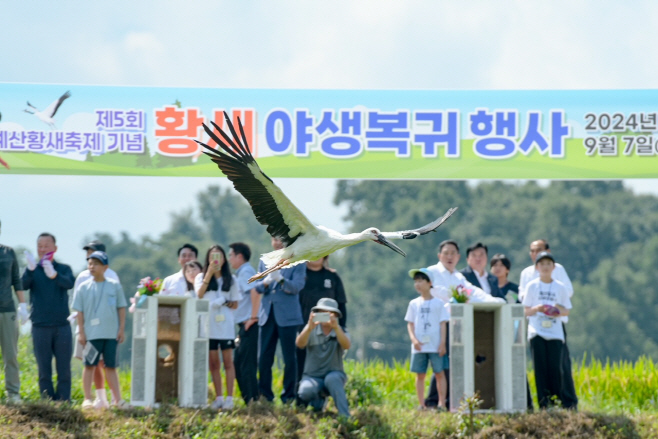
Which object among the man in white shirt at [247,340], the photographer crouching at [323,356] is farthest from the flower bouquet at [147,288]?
the photographer crouching at [323,356]

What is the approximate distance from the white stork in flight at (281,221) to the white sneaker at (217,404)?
1.70 meters

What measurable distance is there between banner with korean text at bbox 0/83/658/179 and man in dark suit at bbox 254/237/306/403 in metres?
1.54

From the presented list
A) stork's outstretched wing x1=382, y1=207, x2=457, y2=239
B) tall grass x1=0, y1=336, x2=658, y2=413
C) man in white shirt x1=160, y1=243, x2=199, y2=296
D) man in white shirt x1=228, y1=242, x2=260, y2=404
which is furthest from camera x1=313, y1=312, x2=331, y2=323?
tall grass x1=0, y1=336, x2=658, y2=413

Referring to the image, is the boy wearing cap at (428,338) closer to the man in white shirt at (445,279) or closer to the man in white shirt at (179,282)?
the man in white shirt at (445,279)

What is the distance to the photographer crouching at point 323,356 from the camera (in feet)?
37.2

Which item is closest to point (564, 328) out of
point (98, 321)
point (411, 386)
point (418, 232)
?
point (418, 232)

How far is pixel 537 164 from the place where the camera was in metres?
12.9

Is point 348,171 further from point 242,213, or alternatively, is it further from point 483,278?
point 242,213

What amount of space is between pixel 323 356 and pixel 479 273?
2180 mm

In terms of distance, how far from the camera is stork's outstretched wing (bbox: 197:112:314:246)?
32.6 feet

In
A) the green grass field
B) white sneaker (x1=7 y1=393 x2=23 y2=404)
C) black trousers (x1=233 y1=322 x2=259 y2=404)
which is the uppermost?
black trousers (x1=233 y1=322 x2=259 y2=404)

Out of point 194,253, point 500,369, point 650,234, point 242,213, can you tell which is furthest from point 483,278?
point 242,213

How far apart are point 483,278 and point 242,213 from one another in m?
61.4

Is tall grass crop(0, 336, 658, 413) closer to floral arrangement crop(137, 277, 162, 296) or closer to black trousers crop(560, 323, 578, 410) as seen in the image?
black trousers crop(560, 323, 578, 410)
